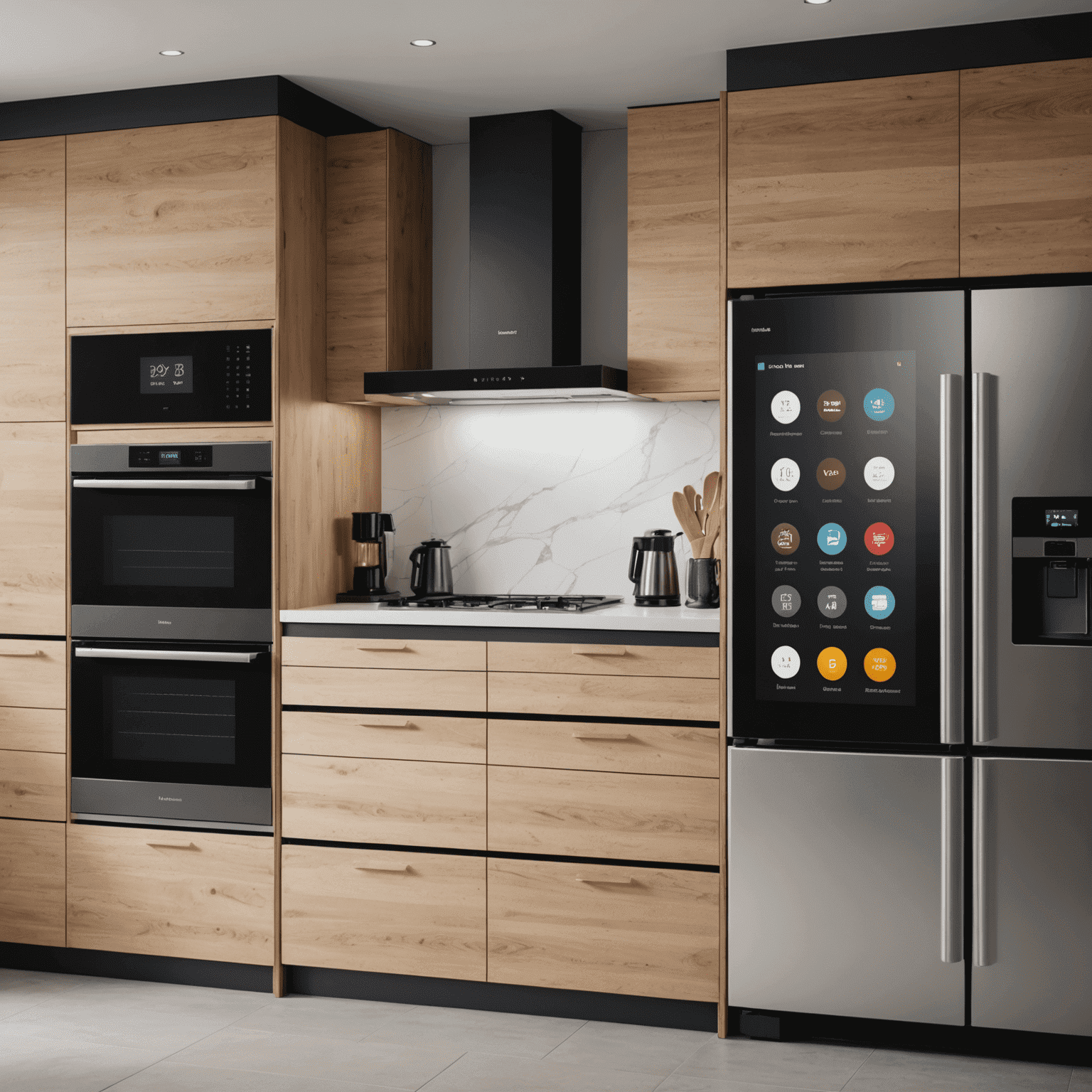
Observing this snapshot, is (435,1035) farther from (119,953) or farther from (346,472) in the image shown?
(346,472)

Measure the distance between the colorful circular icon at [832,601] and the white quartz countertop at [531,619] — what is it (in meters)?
0.26

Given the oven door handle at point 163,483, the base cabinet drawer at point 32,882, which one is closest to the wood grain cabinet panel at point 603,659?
the oven door handle at point 163,483

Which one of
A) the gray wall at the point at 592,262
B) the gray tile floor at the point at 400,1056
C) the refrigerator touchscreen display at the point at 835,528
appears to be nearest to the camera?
the gray tile floor at the point at 400,1056

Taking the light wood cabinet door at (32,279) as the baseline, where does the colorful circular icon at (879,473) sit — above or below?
below

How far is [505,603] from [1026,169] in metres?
1.72

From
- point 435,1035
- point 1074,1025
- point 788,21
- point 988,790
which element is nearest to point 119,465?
point 435,1035

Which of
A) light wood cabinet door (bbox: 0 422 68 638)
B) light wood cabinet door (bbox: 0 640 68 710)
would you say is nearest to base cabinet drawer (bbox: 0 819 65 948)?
light wood cabinet door (bbox: 0 640 68 710)

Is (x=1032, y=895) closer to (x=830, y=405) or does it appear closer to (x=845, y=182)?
(x=830, y=405)

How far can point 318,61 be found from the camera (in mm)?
3400

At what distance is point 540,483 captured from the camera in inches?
159

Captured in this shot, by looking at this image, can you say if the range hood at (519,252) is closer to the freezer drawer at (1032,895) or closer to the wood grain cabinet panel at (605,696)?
the wood grain cabinet panel at (605,696)

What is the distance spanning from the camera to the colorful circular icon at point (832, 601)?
311 centimetres

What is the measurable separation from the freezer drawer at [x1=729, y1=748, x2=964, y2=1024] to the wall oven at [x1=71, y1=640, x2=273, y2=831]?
4.29ft

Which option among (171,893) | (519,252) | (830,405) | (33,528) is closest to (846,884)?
(830,405)
